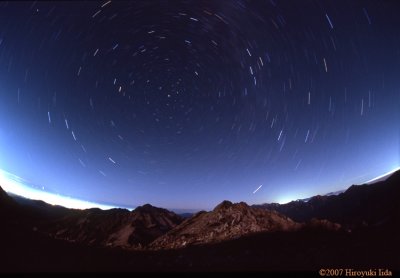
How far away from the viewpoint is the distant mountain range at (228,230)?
1388 inches

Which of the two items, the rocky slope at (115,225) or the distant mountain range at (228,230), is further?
the rocky slope at (115,225)

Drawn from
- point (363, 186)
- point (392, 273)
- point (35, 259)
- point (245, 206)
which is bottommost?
point (392, 273)

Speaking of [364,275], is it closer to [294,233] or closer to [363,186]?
[294,233]

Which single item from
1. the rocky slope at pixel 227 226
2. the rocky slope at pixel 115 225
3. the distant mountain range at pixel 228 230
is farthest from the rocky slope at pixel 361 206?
the rocky slope at pixel 115 225

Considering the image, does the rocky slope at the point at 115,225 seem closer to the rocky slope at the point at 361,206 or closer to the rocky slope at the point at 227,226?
the rocky slope at the point at 227,226

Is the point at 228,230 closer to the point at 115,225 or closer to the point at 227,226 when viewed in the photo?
the point at 227,226

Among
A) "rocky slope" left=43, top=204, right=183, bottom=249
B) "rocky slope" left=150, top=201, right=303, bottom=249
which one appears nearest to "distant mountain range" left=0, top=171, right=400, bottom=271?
"rocky slope" left=150, top=201, right=303, bottom=249

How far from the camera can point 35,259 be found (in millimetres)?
33562

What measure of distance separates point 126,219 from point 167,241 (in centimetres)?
6316

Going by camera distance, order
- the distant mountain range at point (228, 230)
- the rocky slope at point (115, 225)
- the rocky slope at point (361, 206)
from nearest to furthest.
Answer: the distant mountain range at point (228, 230)
the rocky slope at point (361, 206)
the rocky slope at point (115, 225)

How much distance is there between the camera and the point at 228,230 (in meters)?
70.4

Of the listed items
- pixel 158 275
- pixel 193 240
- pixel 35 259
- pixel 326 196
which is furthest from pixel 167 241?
pixel 326 196

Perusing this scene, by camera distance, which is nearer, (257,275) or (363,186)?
(257,275)

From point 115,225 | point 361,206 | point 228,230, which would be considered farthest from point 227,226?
point 115,225
